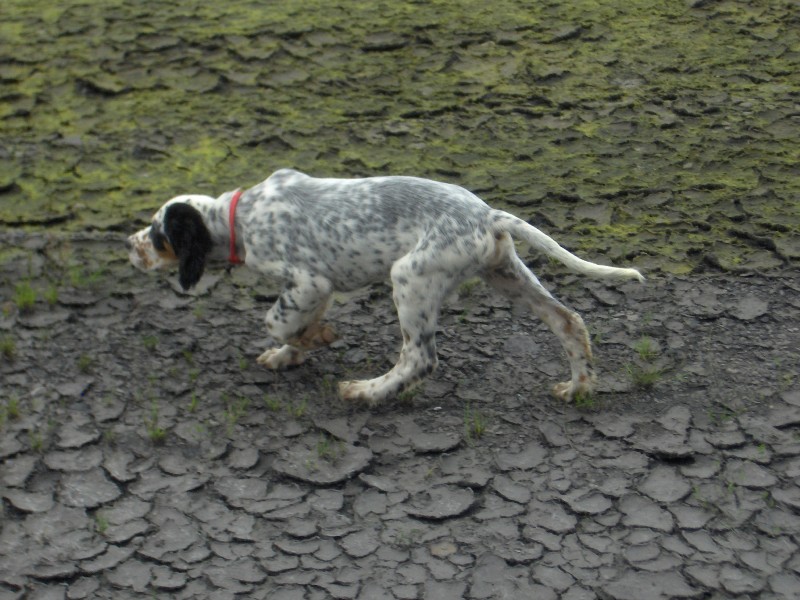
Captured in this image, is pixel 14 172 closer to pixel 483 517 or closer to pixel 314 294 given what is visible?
pixel 314 294

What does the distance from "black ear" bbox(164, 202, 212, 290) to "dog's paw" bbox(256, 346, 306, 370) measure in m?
0.48

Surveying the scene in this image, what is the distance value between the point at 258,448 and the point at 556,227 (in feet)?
7.29

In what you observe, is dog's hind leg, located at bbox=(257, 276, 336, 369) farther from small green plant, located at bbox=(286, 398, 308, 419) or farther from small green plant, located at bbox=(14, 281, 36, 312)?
small green plant, located at bbox=(14, 281, 36, 312)

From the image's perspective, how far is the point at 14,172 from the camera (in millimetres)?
7082

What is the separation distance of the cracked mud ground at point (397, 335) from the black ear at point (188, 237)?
1.38 ft

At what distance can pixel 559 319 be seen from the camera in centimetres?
523

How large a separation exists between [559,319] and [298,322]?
113 centimetres

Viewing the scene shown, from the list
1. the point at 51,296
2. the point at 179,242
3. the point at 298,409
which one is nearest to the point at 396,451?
the point at 298,409

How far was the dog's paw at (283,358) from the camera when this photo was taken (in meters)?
5.60

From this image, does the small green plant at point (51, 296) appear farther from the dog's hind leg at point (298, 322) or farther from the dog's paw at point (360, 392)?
the dog's paw at point (360, 392)

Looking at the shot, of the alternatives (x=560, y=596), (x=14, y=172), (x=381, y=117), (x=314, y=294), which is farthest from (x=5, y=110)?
(x=560, y=596)

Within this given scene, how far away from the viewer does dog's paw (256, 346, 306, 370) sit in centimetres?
560

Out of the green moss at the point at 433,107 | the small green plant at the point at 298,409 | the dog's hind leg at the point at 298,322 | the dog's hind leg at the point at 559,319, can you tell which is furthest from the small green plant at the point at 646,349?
the small green plant at the point at 298,409

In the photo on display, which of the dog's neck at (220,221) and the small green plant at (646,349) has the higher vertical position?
the dog's neck at (220,221)
